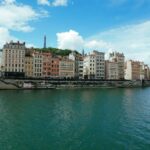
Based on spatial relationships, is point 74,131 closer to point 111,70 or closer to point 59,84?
point 59,84

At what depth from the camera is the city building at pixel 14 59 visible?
12344cm

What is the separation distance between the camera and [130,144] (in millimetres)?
25016

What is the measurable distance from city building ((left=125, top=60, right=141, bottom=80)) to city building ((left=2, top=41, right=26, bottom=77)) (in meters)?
91.0

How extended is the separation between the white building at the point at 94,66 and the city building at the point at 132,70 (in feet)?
116

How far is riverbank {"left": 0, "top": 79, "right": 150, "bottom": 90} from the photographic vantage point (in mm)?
102994

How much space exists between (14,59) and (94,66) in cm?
5317

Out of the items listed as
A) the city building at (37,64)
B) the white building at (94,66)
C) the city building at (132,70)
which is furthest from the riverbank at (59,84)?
the city building at (132,70)

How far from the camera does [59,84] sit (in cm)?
11856

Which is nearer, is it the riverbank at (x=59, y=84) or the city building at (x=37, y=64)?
the riverbank at (x=59, y=84)

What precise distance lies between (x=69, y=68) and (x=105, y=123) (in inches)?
4491

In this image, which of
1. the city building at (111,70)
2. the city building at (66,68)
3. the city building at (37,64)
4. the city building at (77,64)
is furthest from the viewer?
the city building at (111,70)

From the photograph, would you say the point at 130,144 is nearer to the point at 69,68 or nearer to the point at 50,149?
the point at 50,149

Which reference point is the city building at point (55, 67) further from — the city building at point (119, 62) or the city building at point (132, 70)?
the city building at point (132, 70)

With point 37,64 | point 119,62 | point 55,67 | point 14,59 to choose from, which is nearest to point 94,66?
point 55,67
